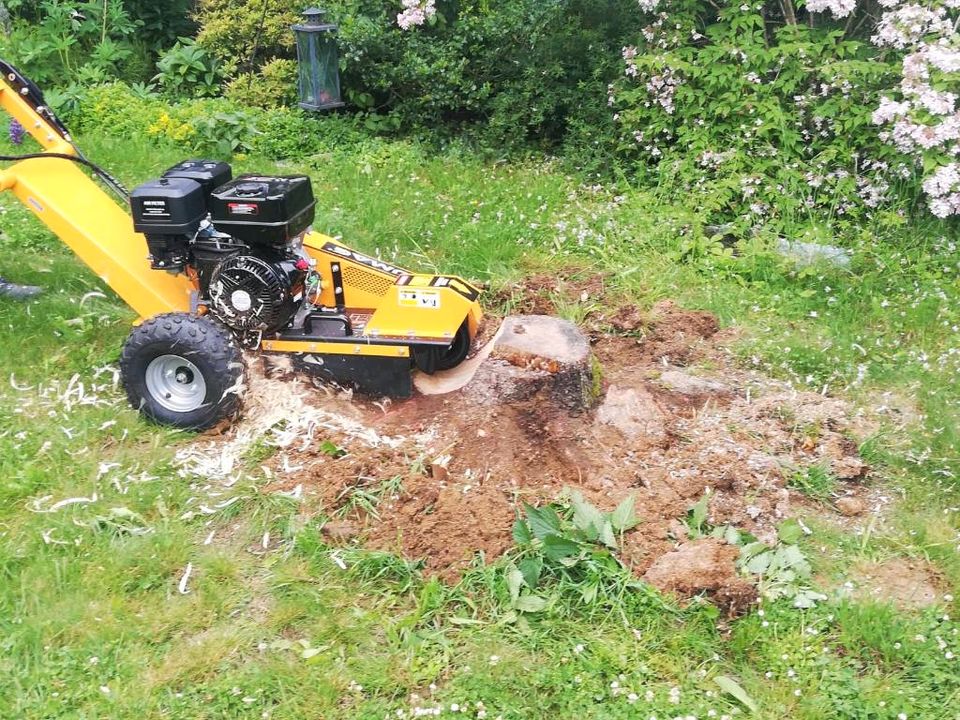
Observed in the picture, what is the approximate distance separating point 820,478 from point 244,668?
2.49 metres

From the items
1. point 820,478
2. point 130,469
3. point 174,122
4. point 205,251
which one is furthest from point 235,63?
point 820,478

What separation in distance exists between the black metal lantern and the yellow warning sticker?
4054mm

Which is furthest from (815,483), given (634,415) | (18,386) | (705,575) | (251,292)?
(18,386)

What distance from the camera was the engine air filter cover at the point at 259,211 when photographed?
4.33 m

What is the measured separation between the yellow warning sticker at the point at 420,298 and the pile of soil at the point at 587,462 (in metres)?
0.44

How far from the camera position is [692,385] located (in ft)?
16.0

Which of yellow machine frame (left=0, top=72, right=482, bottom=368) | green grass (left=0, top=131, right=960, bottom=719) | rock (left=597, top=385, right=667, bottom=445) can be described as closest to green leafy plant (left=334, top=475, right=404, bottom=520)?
green grass (left=0, top=131, right=960, bottom=719)

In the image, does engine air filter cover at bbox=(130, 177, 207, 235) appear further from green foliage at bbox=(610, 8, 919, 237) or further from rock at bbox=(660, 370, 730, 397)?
green foliage at bbox=(610, 8, 919, 237)

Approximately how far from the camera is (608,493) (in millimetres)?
4027

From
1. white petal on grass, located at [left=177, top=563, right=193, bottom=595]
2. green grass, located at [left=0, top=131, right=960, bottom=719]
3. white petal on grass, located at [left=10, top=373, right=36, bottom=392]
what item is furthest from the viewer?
white petal on grass, located at [left=10, top=373, right=36, bottom=392]

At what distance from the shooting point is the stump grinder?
4.35 metres

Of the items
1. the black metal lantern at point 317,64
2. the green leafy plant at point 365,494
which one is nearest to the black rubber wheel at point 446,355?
the green leafy plant at point 365,494

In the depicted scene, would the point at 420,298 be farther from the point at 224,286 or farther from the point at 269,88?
the point at 269,88

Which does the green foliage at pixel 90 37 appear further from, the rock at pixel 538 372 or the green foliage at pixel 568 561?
the green foliage at pixel 568 561
